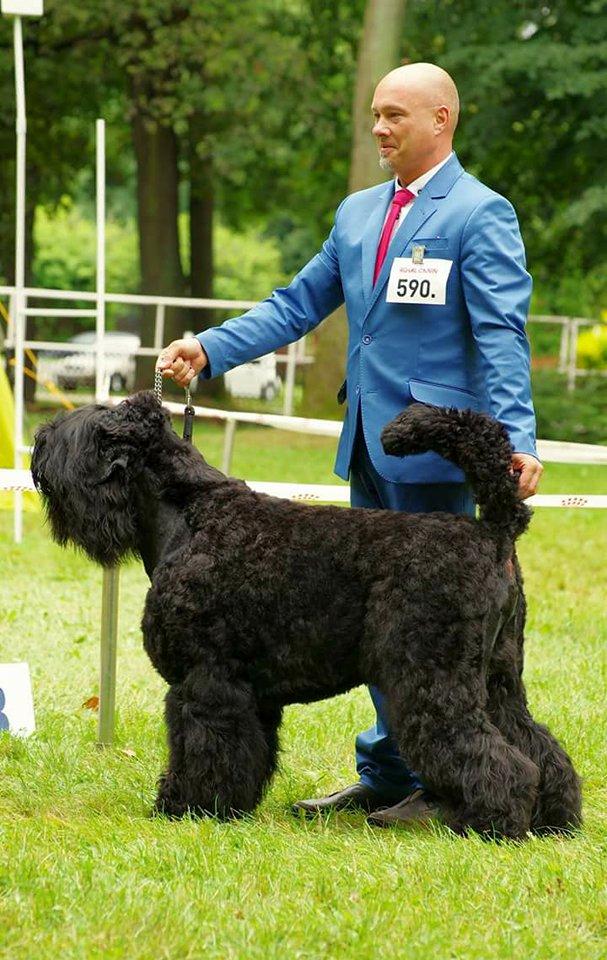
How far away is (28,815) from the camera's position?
14.1 feet

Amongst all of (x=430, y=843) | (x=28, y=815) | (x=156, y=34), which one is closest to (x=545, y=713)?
(x=430, y=843)

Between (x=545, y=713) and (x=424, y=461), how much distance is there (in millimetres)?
1917

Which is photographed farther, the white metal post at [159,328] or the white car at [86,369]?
the white car at [86,369]

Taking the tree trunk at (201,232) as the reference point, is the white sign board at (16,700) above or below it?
below

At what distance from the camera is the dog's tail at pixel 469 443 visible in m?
3.70

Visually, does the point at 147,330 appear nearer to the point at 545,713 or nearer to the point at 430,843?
the point at 545,713

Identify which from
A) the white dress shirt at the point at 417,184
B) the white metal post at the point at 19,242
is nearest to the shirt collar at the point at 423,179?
the white dress shirt at the point at 417,184

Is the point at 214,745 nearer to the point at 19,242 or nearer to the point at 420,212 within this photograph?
the point at 420,212

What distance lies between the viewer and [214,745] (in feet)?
12.7

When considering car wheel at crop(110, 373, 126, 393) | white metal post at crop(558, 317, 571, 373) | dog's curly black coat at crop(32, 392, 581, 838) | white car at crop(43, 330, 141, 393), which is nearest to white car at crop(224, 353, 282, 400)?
white car at crop(43, 330, 141, 393)

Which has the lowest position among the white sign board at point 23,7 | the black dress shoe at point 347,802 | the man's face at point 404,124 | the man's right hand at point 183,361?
the black dress shoe at point 347,802

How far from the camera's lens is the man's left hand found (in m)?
3.76

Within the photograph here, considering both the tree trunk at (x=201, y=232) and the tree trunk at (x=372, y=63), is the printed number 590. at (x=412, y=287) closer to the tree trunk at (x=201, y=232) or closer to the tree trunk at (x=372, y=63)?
the tree trunk at (x=372, y=63)

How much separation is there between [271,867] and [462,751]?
634 millimetres
